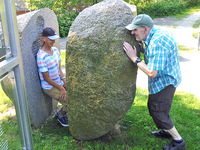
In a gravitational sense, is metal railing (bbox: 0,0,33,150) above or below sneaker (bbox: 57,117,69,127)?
above

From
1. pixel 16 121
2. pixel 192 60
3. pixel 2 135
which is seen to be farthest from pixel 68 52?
pixel 192 60

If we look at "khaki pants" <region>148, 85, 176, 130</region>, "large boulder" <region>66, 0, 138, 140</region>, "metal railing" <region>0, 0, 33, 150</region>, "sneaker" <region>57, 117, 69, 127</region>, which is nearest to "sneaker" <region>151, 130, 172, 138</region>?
"khaki pants" <region>148, 85, 176, 130</region>

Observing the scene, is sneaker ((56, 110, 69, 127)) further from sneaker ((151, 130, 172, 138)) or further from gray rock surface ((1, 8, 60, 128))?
sneaker ((151, 130, 172, 138))

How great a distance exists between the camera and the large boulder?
2928mm

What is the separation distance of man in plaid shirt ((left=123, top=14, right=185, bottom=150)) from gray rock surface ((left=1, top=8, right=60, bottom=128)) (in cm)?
151

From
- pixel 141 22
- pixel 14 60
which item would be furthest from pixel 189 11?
pixel 14 60

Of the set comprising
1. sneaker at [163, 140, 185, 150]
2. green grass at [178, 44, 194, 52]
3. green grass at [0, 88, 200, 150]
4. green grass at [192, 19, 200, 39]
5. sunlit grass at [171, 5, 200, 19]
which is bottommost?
green grass at [0, 88, 200, 150]

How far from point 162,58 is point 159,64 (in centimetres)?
8

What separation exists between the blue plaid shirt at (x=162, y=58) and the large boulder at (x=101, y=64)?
10.9 inches

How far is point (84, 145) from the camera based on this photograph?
3.41m

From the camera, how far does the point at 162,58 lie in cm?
273

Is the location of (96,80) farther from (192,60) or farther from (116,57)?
(192,60)

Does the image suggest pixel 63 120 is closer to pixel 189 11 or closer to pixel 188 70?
pixel 188 70

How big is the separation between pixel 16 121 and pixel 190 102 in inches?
142
